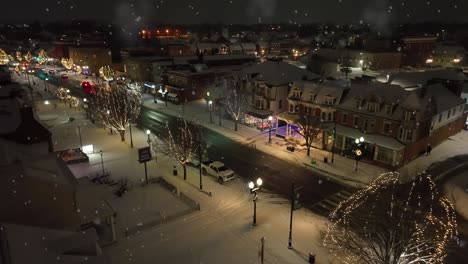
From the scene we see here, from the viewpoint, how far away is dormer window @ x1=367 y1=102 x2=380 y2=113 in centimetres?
3622

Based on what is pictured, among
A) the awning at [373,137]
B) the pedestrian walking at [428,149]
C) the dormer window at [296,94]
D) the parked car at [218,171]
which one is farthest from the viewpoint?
the dormer window at [296,94]

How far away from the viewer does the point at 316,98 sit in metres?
42.2

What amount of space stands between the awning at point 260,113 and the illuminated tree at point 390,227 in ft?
63.3

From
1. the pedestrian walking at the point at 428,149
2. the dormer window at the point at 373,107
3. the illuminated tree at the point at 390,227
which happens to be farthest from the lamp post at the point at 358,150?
the pedestrian walking at the point at 428,149

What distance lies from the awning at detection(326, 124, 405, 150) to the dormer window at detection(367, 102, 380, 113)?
2.77 m

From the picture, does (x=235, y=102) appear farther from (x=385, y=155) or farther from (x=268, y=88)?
(x=385, y=155)

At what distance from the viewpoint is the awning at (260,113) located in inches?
1852

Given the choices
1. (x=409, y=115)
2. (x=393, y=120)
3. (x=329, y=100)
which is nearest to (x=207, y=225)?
(x=393, y=120)

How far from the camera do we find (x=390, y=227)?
669 inches

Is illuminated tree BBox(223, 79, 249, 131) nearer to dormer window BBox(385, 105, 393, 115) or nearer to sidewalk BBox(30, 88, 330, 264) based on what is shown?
sidewalk BBox(30, 88, 330, 264)

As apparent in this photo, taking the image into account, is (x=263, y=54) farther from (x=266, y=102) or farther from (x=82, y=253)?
(x=82, y=253)

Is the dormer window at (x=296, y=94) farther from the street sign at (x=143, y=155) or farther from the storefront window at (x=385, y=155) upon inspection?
the street sign at (x=143, y=155)

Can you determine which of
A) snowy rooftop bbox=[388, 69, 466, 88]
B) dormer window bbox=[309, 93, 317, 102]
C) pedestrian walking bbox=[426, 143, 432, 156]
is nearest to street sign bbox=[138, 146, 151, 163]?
dormer window bbox=[309, 93, 317, 102]


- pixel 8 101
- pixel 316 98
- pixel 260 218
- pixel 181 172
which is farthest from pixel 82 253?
pixel 316 98
